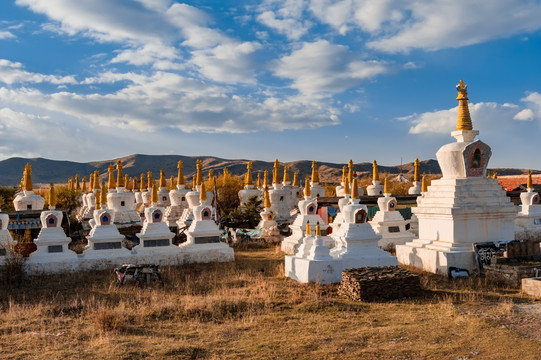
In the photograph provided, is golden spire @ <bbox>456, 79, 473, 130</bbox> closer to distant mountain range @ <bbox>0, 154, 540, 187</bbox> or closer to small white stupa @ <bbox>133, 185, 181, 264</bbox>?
small white stupa @ <bbox>133, 185, 181, 264</bbox>

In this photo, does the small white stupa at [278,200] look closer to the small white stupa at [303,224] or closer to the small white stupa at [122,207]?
the small white stupa at [122,207]

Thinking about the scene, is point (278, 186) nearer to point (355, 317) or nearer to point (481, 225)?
point (481, 225)

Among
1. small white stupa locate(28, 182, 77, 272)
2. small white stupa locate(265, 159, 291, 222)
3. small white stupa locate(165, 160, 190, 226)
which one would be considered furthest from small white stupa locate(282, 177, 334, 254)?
small white stupa locate(165, 160, 190, 226)

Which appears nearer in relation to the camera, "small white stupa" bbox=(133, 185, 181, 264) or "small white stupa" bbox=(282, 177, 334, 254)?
"small white stupa" bbox=(133, 185, 181, 264)

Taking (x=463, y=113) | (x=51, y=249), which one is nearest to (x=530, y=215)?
(x=463, y=113)

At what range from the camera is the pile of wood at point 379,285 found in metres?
10.6

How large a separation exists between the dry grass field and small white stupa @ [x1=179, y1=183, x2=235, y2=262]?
3790mm

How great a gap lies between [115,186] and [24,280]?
31.3 ft

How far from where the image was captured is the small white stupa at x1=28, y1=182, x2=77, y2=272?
14711mm

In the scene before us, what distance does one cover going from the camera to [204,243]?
16.8 m

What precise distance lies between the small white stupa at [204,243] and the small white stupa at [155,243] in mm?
509

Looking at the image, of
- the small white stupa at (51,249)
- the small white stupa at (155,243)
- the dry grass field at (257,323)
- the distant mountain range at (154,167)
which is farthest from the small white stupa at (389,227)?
the distant mountain range at (154,167)

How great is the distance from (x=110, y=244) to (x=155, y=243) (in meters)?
1.44

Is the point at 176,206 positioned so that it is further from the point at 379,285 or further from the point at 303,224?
the point at 379,285
